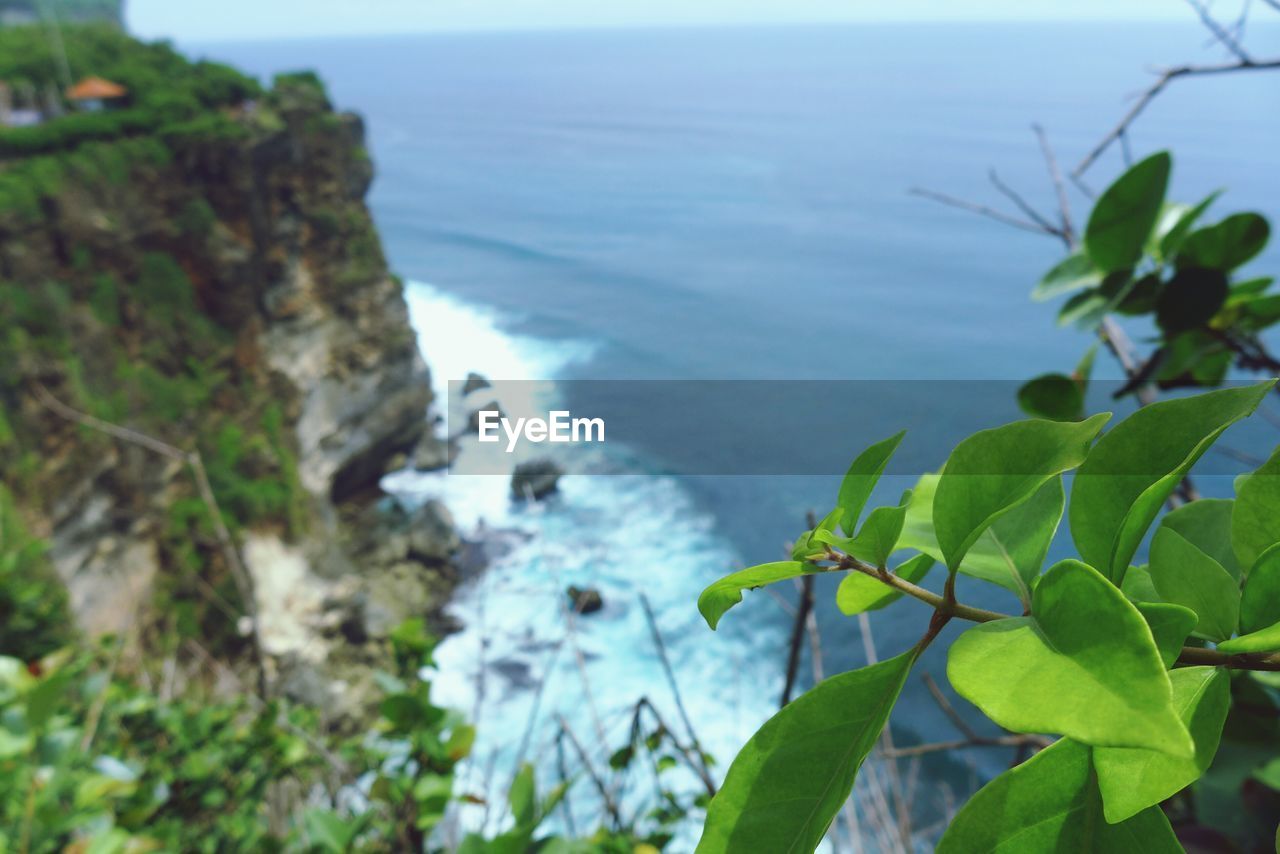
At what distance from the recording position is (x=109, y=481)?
752 centimetres

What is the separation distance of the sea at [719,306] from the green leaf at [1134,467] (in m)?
0.40

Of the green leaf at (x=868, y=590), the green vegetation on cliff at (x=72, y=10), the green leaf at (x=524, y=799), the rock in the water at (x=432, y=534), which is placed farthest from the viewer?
the green vegetation on cliff at (x=72, y=10)

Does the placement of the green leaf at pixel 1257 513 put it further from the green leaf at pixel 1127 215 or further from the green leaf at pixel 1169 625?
the green leaf at pixel 1127 215

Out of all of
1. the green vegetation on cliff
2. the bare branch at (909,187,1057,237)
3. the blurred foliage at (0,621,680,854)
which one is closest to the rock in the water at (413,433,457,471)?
the blurred foliage at (0,621,680,854)

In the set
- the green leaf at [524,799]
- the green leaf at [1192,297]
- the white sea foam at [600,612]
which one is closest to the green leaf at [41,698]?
the green leaf at [524,799]

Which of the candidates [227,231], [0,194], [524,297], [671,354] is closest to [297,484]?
[227,231]

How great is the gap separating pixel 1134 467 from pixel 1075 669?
7 cm

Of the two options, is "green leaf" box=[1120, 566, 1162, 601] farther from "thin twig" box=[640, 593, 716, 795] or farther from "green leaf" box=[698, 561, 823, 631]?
"thin twig" box=[640, 593, 716, 795]

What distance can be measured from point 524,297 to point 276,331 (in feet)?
21.8

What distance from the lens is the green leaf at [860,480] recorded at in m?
0.22

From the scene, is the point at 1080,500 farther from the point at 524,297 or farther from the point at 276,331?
the point at 524,297

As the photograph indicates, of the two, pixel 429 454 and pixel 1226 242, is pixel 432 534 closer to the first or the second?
pixel 429 454

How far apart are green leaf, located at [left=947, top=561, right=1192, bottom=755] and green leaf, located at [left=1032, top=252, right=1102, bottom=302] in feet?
1.99

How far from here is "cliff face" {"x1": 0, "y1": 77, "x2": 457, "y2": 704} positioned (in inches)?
283
